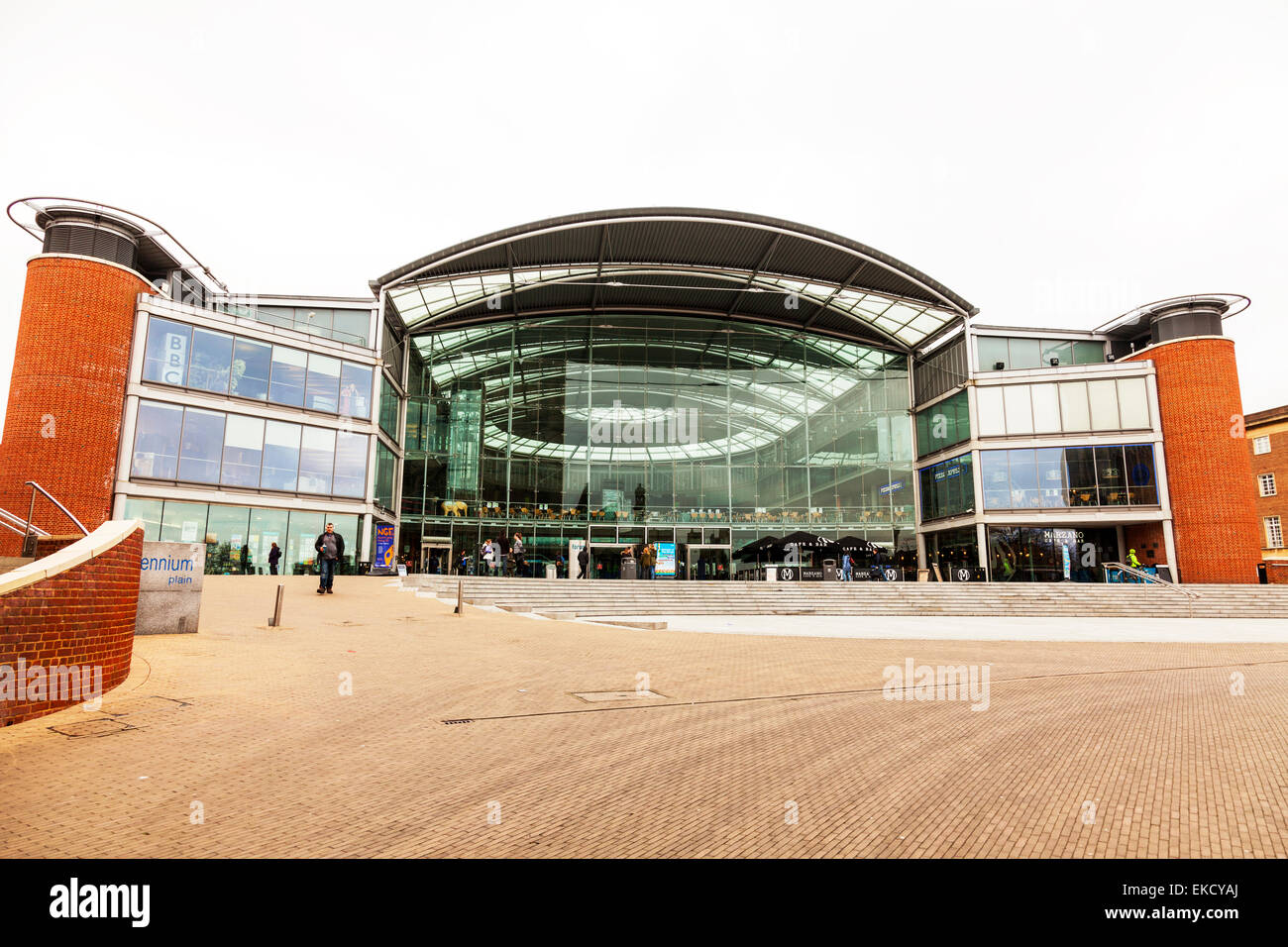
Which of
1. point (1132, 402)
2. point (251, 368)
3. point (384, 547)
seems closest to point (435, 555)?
point (384, 547)

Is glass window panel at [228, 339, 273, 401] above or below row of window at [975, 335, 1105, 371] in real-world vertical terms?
below

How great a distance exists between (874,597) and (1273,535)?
36.2 metres

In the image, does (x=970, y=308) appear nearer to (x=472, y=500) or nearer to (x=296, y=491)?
(x=472, y=500)

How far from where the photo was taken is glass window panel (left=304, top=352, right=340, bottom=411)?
3170cm

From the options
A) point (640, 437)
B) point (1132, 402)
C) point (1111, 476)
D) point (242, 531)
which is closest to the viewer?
point (242, 531)

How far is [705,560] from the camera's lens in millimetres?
37344

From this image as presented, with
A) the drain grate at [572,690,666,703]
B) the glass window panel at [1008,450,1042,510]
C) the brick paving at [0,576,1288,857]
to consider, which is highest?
the glass window panel at [1008,450,1042,510]

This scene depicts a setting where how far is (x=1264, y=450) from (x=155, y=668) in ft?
186

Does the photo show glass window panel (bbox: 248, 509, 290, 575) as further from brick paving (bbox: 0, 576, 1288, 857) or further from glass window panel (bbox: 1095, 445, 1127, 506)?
glass window panel (bbox: 1095, 445, 1127, 506)

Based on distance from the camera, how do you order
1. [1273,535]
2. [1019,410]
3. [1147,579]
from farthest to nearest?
[1273,535], [1019,410], [1147,579]

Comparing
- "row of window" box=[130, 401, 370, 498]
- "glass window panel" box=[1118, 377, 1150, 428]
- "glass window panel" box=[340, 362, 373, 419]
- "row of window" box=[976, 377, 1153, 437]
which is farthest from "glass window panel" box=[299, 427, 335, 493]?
"glass window panel" box=[1118, 377, 1150, 428]

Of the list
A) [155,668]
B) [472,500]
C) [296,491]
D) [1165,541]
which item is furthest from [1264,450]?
[155,668]

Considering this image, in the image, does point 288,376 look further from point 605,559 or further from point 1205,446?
point 1205,446

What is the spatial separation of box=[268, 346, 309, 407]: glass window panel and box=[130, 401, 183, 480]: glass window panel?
371 centimetres
